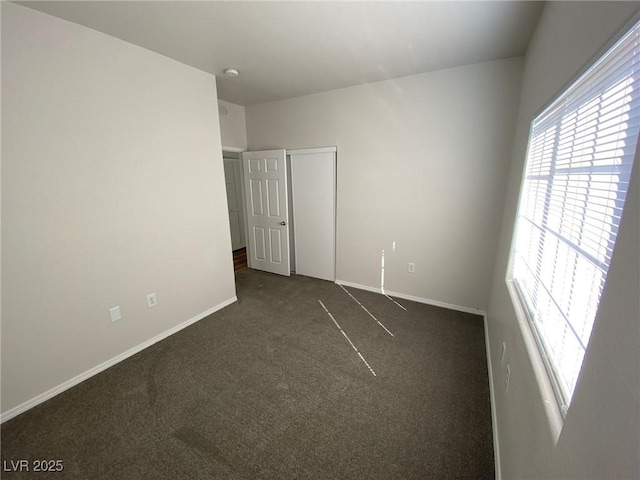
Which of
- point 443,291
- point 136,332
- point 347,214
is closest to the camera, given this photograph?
point 136,332

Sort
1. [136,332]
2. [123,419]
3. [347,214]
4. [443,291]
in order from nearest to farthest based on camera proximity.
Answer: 1. [123,419]
2. [136,332]
3. [443,291]
4. [347,214]

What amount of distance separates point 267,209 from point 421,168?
2224 millimetres

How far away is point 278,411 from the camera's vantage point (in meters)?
1.72

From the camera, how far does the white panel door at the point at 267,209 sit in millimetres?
3729

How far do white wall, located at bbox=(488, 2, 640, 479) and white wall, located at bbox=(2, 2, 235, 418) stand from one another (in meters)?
2.72

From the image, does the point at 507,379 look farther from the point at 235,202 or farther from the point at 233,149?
the point at 235,202

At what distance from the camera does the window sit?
0.67 meters

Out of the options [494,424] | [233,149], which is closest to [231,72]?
[233,149]

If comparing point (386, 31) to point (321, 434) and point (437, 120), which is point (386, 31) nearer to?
point (437, 120)

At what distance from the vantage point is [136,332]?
231cm

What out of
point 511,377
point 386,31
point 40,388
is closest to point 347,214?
point 386,31

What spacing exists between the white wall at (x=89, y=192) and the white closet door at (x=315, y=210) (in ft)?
4.27

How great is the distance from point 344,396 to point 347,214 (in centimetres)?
217

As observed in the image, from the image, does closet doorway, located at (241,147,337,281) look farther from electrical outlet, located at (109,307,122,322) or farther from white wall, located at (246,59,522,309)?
electrical outlet, located at (109,307,122,322)
